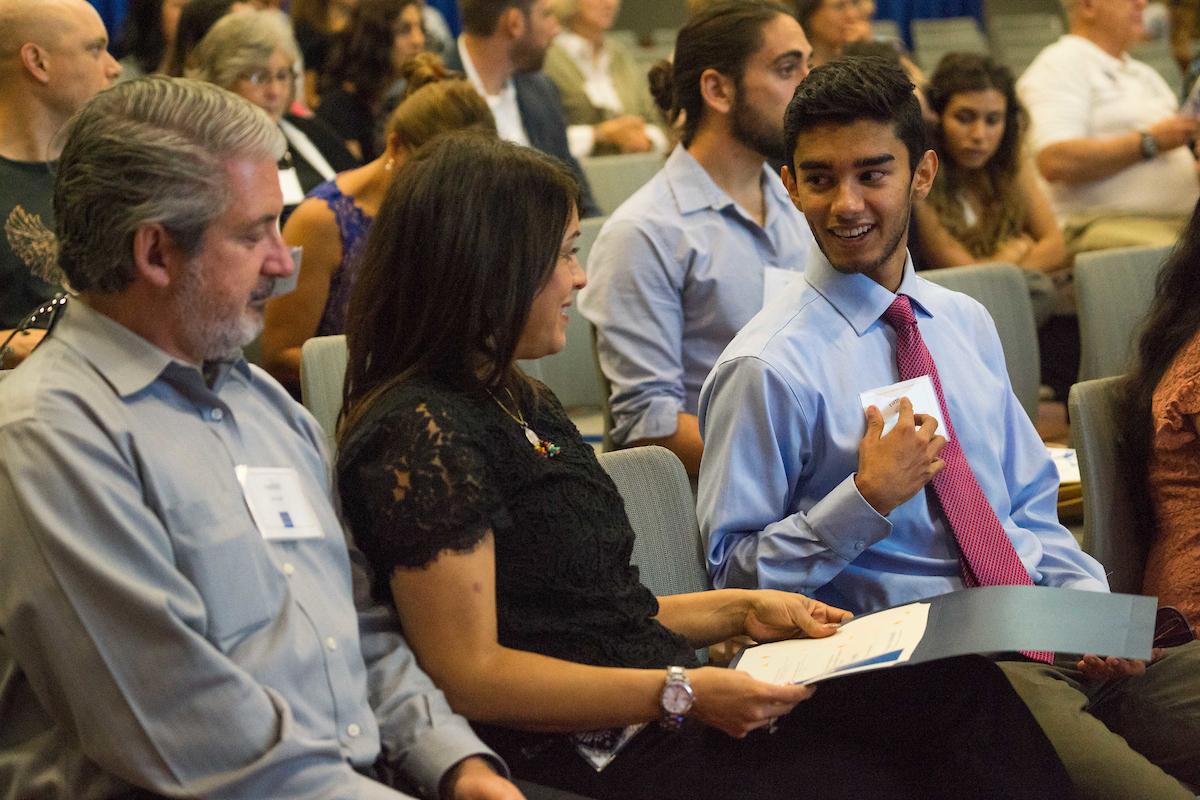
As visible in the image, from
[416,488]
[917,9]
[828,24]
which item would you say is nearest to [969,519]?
[416,488]

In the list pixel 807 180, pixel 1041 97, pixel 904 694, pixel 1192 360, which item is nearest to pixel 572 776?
pixel 904 694

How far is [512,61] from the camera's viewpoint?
456 cm

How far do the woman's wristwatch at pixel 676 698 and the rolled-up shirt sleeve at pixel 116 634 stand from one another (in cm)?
41

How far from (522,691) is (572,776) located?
15 centimetres

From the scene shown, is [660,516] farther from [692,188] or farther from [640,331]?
[692,188]

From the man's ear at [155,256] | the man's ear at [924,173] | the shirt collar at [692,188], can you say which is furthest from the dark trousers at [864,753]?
the shirt collar at [692,188]

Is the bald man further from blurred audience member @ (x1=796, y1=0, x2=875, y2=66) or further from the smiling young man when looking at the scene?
blurred audience member @ (x1=796, y1=0, x2=875, y2=66)

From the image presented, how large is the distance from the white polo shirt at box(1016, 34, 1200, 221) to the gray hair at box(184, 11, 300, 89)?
247 centimetres

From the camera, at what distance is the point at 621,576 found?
1671 millimetres

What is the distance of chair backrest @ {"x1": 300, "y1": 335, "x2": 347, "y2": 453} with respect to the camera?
94.6 inches

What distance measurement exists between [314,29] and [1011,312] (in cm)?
363

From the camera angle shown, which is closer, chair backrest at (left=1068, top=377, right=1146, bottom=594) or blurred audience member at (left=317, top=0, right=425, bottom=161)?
chair backrest at (left=1068, top=377, right=1146, bottom=594)

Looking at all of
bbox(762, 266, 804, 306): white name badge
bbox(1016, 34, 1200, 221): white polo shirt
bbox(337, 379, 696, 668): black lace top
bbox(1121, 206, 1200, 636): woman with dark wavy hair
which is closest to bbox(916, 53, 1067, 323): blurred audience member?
bbox(1016, 34, 1200, 221): white polo shirt

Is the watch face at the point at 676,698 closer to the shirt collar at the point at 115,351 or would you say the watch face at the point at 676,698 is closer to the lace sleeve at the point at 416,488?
→ the lace sleeve at the point at 416,488
